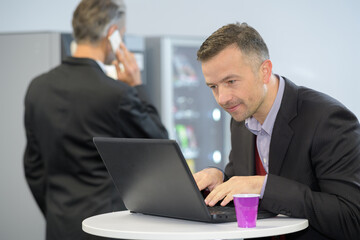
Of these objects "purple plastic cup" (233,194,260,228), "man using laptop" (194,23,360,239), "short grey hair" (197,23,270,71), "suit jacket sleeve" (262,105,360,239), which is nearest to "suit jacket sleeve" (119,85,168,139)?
"man using laptop" (194,23,360,239)

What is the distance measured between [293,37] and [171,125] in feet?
6.45

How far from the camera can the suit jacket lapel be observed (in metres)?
1.88

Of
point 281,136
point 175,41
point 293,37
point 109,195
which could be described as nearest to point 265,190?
point 281,136

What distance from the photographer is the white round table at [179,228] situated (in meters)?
1.46

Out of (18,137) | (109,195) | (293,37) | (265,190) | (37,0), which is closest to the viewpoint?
(265,190)

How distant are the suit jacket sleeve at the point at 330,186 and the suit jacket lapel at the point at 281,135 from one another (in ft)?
0.24

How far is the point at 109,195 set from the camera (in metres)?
2.51

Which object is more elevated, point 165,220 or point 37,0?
point 37,0

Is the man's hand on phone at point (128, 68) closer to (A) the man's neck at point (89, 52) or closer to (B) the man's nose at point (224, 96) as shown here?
(A) the man's neck at point (89, 52)

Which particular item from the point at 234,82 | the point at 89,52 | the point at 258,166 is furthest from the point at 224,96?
the point at 89,52

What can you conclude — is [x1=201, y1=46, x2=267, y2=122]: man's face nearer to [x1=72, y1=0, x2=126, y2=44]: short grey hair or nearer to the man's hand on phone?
[x1=72, y1=0, x2=126, y2=44]: short grey hair

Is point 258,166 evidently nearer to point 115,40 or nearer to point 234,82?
point 234,82

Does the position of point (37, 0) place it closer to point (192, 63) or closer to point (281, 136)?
point (192, 63)

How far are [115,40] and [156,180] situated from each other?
121 centimetres
